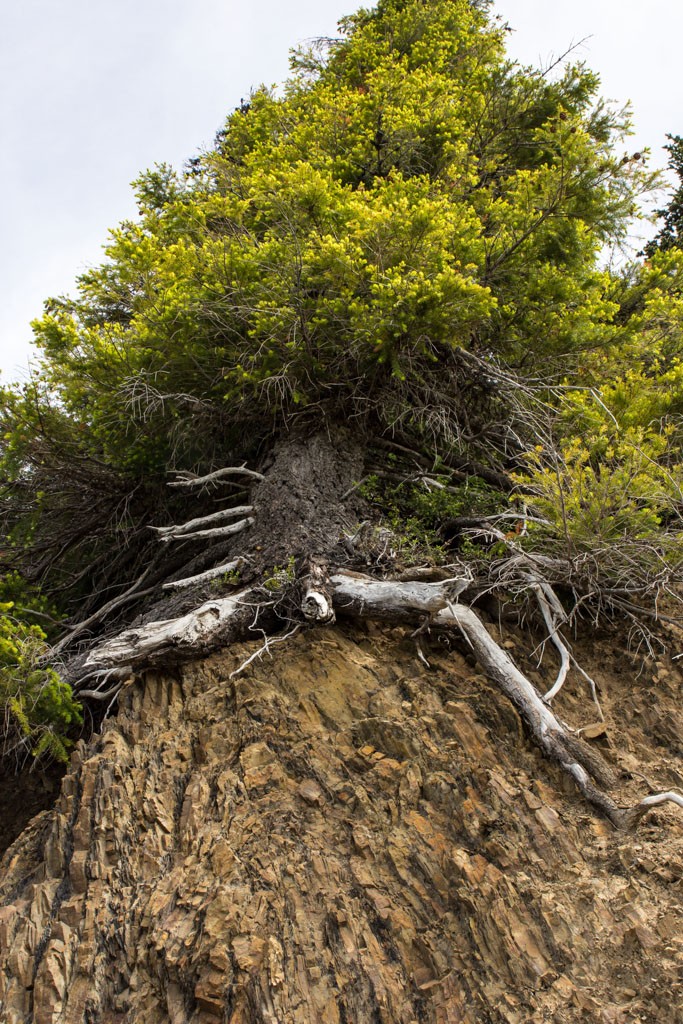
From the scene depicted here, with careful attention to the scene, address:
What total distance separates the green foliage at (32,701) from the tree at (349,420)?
0.88 feet

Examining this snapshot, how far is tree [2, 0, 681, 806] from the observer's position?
508 centimetres

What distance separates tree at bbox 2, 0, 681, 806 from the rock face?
0.51 metres

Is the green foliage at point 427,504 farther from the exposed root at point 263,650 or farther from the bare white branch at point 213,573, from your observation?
the exposed root at point 263,650

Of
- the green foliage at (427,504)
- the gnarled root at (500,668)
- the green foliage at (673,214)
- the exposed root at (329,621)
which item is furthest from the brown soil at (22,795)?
the green foliage at (673,214)

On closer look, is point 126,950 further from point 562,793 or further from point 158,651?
point 562,793

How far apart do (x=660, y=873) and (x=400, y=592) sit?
230 cm

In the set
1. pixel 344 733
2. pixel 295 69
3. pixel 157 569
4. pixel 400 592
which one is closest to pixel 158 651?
pixel 344 733

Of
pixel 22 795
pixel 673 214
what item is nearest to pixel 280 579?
pixel 22 795

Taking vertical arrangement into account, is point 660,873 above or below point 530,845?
below

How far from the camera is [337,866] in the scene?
3635mm

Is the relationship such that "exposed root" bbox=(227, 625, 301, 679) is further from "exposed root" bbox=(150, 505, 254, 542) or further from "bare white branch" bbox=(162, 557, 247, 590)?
"exposed root" bbox=(150, 505, 254, 542)

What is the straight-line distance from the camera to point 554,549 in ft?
17.3

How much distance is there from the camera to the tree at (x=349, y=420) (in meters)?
5.08

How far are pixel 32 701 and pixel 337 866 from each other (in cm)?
255
